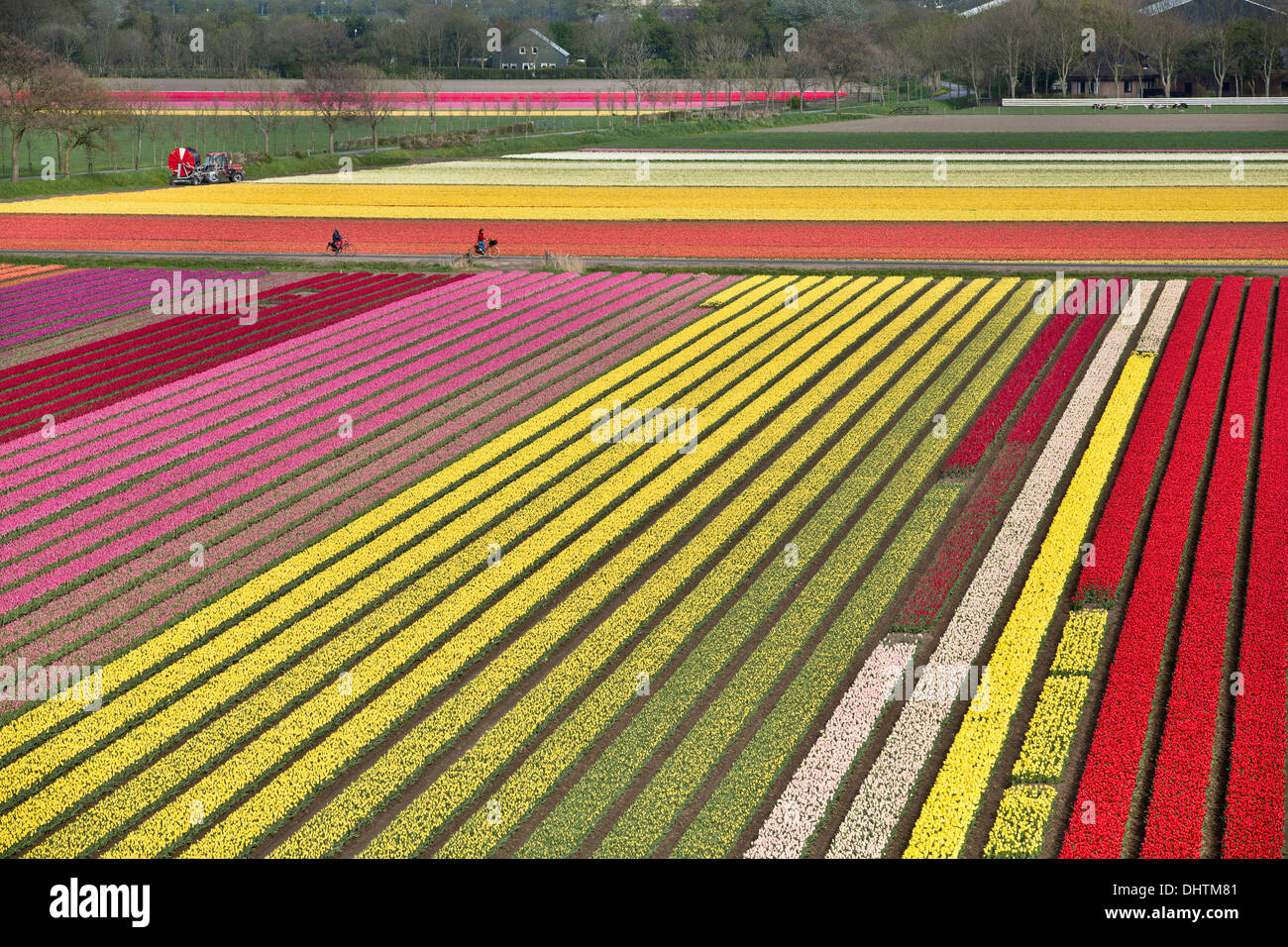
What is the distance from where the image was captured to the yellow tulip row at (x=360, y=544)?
1734 cm

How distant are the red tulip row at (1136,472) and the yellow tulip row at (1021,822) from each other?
18.7ft

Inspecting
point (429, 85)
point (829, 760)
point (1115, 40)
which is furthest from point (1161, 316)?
point (1115, 40)

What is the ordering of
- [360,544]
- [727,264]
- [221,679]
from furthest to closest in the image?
[727,264] < [360,544] < [221,679]

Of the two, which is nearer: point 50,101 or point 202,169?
point 50,101

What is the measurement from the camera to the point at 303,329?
1523 inches

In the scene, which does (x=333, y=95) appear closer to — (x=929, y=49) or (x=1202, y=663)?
(x=929, y=49)

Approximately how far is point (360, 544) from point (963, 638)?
9558 mm

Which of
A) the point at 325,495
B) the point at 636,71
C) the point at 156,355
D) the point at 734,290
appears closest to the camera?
the point at 325,495

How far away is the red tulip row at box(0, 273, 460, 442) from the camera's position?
31.2m

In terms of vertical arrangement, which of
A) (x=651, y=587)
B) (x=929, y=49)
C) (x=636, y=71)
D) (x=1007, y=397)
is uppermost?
(x=929, y=49)

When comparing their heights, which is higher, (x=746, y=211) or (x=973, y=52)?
(x=973, y=52)

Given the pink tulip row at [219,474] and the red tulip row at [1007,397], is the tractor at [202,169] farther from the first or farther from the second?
the red tulip row at [1007,397]

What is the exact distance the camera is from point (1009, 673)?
17.7 meters
